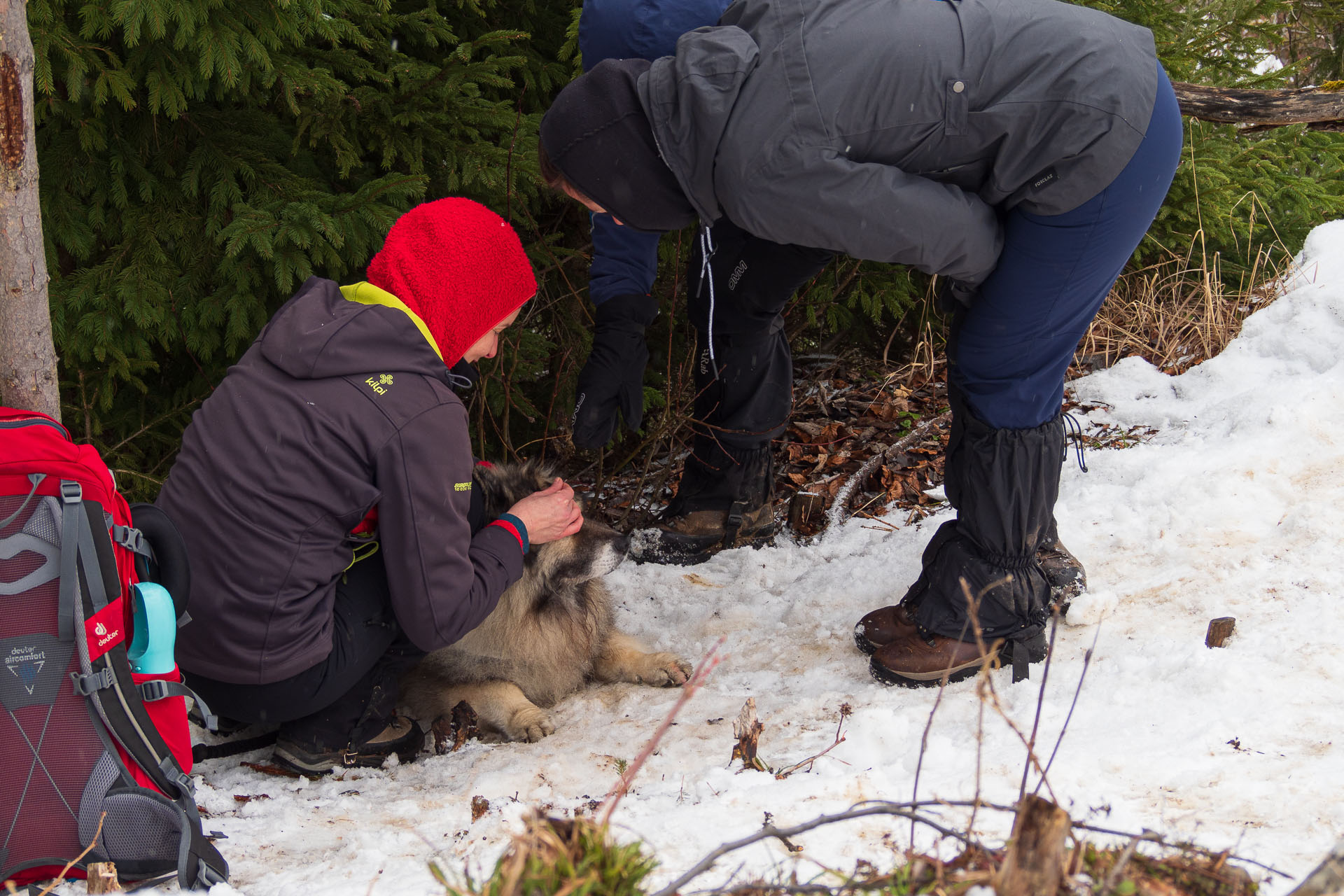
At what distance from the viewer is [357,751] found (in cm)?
263

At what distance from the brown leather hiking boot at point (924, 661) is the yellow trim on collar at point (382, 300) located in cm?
166

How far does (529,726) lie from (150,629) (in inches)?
50.9

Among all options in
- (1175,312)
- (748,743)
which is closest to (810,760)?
(748,743)

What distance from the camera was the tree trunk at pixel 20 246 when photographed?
227cm

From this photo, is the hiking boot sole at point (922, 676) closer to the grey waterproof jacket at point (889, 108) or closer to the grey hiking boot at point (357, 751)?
the grey waterproof jacket at point (889, 108)

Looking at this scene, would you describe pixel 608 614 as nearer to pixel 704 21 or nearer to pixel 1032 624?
pixel 1032 624

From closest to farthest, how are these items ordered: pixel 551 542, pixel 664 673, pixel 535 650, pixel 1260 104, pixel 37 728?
pixel 37 728 < pixel 551 542 < pixel 535 650 < pixel 664 673 < pixel 1260 104

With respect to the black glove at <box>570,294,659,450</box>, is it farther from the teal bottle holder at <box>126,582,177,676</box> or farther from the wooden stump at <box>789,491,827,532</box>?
the teal bottle holder at <box>126,582,177,676</box>

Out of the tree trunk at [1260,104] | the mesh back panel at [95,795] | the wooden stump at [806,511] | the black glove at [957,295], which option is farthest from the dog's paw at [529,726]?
the tree trunk at [1260,104]

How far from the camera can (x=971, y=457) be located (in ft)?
8.89

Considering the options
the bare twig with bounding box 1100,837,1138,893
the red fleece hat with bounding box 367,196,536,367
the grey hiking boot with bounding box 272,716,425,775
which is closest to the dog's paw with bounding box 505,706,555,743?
the grey hiking boot with bounding box 272,716,425,775

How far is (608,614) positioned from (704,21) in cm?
201

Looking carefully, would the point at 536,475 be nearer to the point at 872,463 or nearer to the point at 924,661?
the point at 924,661

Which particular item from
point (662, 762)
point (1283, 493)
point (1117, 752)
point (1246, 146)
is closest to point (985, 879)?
point (1117, 752)
